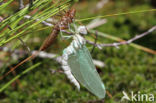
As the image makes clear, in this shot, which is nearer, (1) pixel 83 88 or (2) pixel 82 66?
(2) pixel 82 66

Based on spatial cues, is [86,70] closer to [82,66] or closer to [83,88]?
[82,66]

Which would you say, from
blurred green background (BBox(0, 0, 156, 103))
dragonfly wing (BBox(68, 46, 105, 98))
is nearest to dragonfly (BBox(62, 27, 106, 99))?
dragonfly wing (BBox(68, 46, 105, 98))

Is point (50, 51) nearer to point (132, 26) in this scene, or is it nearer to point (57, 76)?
point (57, 76)

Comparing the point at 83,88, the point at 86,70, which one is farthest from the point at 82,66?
the point at 83,88

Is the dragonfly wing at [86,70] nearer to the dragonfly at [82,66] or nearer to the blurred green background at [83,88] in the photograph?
the dragonfly at [82,66]

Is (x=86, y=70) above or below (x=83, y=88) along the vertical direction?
above

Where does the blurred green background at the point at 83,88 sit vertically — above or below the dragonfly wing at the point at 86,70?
below

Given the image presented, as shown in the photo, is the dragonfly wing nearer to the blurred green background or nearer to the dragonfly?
the dragonfly

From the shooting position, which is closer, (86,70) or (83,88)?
(86,70)

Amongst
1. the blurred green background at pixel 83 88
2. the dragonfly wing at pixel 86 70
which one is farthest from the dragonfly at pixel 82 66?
the blurred green background at pixel 83 88
